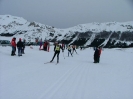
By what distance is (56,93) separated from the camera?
6.10 m

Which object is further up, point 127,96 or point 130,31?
point 130,31

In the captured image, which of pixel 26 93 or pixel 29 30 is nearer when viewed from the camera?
pixel 26 93

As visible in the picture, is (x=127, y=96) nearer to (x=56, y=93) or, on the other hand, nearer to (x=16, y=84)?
(x=56, y=93)

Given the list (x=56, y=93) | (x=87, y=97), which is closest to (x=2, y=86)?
(x=56, y=93)

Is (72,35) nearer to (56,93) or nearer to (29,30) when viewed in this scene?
(29,30)

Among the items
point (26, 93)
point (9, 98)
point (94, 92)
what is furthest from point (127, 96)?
point (9, 98)

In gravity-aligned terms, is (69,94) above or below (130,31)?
below

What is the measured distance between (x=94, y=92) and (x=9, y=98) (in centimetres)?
315

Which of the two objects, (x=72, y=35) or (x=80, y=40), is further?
(x=72, y=35)

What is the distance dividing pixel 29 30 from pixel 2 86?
149 meters

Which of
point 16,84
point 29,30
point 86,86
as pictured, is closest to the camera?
point 16,84

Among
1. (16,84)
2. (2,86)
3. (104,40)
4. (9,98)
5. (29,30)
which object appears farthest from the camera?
(29,30)

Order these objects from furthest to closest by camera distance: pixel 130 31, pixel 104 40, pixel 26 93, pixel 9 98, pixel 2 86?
pixel 130 31
pixel 104 40
pixel 2 86
pixel 26 93
pixel 9 98

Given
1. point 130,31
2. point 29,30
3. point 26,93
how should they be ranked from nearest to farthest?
point 26,93
point 130,31
point 29,30
